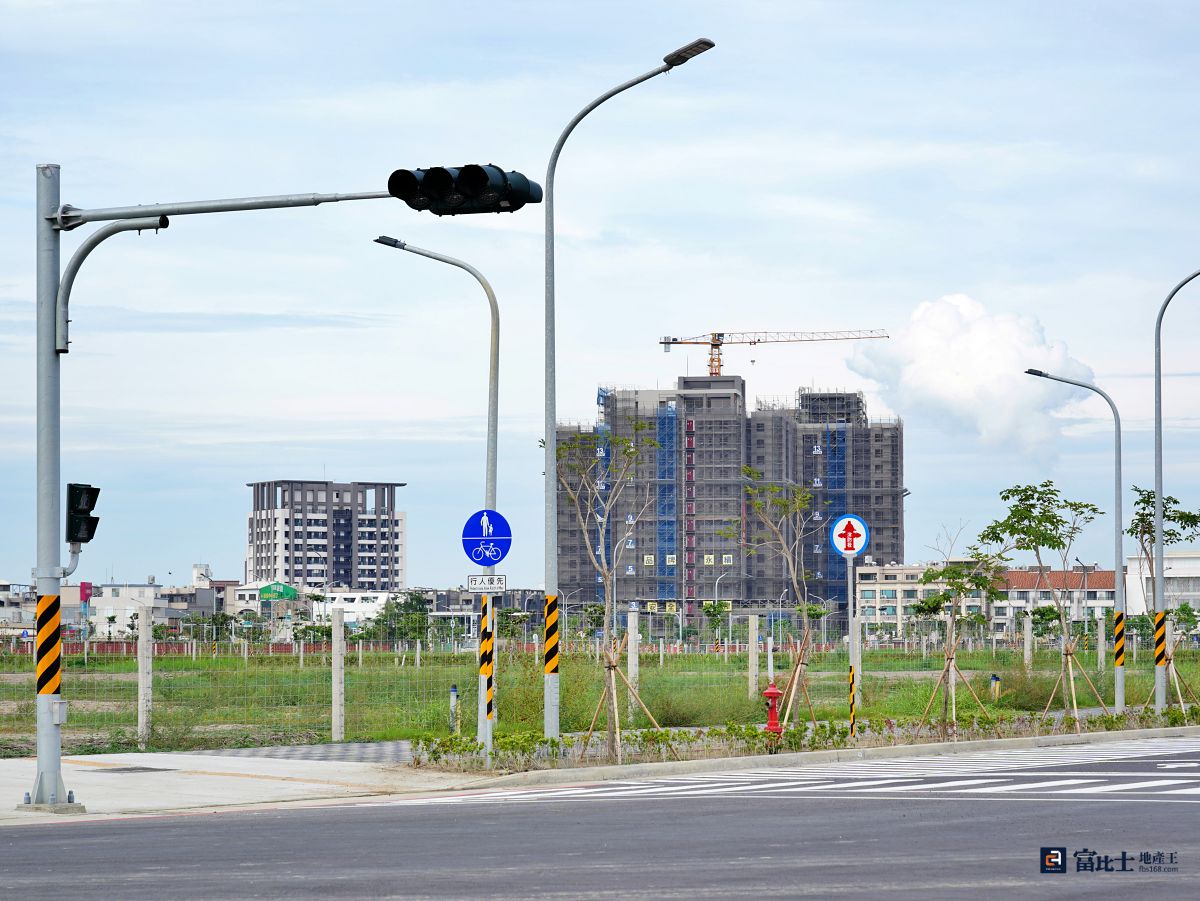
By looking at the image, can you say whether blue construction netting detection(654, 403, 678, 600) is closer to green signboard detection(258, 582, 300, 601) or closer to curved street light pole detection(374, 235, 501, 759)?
green signboard detection(258, 582, 300, 601)

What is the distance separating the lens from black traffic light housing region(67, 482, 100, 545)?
17156 millimetres

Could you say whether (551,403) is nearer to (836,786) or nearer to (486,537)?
(486,537)

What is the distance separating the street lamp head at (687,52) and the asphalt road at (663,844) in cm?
929

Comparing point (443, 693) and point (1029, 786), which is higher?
point (1029, 786)

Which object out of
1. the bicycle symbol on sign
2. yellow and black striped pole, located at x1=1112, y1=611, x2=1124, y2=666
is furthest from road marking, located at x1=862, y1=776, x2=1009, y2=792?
yellow and black striped pole, located at x1=1112, y1=611, x2=1124, y2=666

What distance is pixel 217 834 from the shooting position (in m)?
14.5

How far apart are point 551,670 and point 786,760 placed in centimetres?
414

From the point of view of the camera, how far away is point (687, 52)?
66.6ft

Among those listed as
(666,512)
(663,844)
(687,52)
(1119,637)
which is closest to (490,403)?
(687,52)

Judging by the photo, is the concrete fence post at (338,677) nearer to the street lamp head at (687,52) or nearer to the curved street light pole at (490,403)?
the curved street light pole at (490,403)

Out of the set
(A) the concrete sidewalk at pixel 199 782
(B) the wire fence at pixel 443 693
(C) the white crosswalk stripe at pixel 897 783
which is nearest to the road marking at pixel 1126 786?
(C) the white crosswalk stripe at pixel 897 783

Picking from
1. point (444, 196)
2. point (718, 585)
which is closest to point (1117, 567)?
point (444, 196)

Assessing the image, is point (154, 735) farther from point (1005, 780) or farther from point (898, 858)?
point (898, 858)

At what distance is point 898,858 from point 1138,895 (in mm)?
2328
